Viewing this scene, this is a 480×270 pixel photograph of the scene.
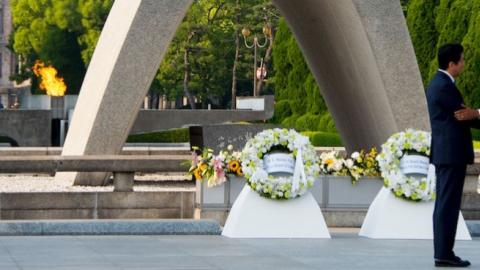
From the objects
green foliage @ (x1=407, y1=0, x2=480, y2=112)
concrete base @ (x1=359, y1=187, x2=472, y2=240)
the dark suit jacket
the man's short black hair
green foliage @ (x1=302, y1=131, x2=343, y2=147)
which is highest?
green foliage @ (x1=407, y1=0, x2=480, y2=112)

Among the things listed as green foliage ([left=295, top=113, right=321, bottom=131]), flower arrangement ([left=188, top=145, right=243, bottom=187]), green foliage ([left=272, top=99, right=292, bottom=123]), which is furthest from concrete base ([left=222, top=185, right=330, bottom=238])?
green foliage ([left=272, top=99, right=292, bottom=123])

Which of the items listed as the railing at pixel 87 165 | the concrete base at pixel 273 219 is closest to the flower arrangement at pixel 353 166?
the concrete base at pixel 273 219

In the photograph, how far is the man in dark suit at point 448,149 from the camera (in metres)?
12.9

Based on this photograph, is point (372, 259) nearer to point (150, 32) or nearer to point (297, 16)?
point (150, 32)

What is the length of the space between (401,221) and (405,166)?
0.61 meters

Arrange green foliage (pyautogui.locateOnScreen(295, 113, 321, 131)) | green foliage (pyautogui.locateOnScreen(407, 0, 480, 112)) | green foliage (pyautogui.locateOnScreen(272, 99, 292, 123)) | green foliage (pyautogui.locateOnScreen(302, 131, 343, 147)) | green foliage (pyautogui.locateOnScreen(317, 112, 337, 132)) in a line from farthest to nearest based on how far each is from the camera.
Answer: green foliage (pyautogui.locateOnScreen(272, 99, 292, 123)) < green foliage (pyautogui.locateOnScreen(295, 113, 321, 131)) < green foliage (pyautogui.locateOnScreen(317, 112, 337, 132)) < green foliage (pyautogui.locateOnScreen(302, 131, 343, 147)) < green foliage (pyautogui.locateOnScreen(407, 0, 480, 112))

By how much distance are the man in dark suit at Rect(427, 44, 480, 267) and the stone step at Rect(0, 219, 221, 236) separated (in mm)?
3739

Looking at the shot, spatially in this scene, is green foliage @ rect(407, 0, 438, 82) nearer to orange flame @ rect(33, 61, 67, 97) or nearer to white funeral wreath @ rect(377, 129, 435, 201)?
orange flame @ rect(33, 61, 67, 97)

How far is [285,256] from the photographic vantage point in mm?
13625

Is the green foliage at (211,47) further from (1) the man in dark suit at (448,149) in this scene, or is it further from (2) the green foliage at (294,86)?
(1) the man in dark suit at (448,149)

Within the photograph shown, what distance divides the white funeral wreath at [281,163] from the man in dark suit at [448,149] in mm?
2809

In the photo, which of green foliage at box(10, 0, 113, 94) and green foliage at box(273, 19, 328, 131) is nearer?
green foliage at box(273, 19, 328, 131)

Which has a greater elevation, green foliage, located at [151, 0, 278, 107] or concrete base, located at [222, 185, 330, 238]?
green foliage, located at [151, 0, 278, 107]

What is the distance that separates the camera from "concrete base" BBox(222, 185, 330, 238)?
618 inches
